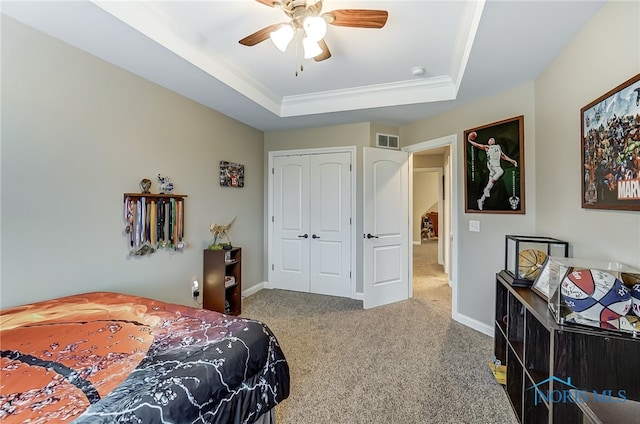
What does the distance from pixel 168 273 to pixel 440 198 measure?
515cm

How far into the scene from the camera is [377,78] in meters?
2.79

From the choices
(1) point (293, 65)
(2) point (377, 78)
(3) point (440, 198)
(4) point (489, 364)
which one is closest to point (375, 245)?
(4) point (489, 364)

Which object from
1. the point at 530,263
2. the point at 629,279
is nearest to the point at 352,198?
the point at 530,263

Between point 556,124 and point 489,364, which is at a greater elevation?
point 556,124

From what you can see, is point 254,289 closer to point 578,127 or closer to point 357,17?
point 357,17

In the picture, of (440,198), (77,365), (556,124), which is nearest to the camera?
(77,365)

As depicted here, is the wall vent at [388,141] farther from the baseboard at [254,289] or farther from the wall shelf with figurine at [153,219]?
the baseboard at [254,289]

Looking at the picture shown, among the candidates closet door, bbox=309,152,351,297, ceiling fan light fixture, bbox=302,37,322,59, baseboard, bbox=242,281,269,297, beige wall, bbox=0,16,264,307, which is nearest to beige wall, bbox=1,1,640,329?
beige wall, bbox=0,16,264,307

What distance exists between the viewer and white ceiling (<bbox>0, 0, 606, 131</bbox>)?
1.63 m

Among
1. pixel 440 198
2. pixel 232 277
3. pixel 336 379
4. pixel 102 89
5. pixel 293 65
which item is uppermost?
pixel 293 65

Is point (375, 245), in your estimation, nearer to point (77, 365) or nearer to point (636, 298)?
point (636, 298)

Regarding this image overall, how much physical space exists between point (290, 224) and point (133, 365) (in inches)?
121

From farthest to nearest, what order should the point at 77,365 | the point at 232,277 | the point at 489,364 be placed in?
1. the point at 232,277
2. the point at 489,364
3. the point at 77,365

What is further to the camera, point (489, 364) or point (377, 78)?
point (377, 78)
